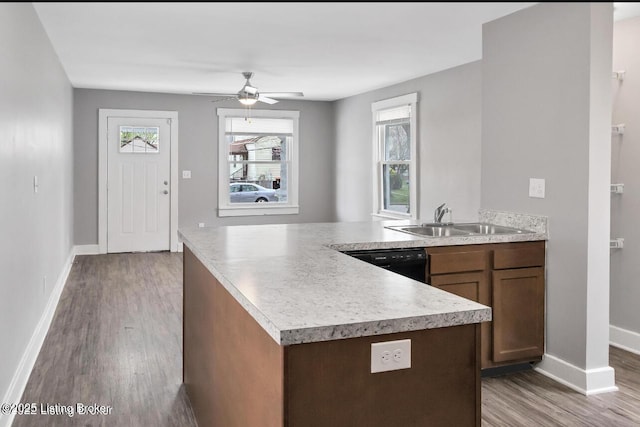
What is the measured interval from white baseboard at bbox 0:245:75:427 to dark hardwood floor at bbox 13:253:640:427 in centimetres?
4

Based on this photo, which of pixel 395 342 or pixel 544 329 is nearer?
pixel 395 342

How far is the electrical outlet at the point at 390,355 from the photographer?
1.27 meters

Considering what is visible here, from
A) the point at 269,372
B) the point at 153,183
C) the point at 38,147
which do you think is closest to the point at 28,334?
the point at 38,147

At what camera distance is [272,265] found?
6.50ft

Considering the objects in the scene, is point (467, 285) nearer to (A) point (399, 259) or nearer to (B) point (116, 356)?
(A) point (399, 259)

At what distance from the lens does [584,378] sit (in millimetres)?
2850

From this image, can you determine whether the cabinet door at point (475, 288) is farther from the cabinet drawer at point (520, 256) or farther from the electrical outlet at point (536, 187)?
the electrical outlet at point (536, 187)

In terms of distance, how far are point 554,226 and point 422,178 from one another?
3.10 meters

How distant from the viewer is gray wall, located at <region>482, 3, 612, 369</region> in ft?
9.01

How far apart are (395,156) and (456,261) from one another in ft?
12.6

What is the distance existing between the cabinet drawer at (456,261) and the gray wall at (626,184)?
52.0 inches

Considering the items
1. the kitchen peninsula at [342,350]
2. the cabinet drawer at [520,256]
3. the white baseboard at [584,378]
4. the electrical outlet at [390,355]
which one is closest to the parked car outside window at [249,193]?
the cabinet drawer at [520,256]

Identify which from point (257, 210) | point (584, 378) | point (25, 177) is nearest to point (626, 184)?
point (584, 378)

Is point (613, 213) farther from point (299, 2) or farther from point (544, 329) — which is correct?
point (299, 2)
